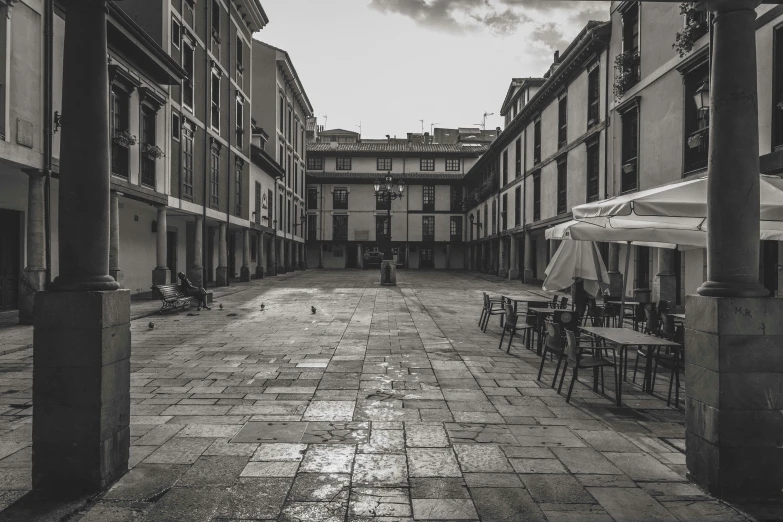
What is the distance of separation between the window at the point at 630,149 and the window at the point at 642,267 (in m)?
1.96

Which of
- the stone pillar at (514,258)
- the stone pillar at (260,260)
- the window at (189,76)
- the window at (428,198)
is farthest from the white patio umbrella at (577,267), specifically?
the window at (428,198)

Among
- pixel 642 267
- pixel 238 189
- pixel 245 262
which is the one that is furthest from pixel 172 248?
pixel 642 267

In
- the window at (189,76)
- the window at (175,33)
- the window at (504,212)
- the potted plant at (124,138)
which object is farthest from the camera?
the window at (504,212)

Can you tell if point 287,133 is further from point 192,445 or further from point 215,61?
point 192,445

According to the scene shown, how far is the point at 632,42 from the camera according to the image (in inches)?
614

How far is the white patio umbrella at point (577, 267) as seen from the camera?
810 centimetres

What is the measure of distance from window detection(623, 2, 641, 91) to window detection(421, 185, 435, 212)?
32.0 meters

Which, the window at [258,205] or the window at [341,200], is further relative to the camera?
the window at [341,200]

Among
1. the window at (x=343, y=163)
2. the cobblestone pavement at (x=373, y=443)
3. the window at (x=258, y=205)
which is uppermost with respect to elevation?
the window at (x=343, y=163)

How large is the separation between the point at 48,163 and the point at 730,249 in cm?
1138

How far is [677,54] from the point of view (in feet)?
42.2

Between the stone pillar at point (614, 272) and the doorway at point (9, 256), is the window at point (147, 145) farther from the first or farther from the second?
the stone pillar at point (614, 272)

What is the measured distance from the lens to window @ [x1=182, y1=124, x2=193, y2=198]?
1748 cm

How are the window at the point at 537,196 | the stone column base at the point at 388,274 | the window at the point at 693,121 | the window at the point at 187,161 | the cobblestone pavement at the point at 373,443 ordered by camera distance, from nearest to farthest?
1. the cobblestone pavement at the point at 373,443
2. the window at the point at 693,121
3. the window at the point at 187,161
4. the stone column base at the point at 388,274
5. the window at the point at 537,196
